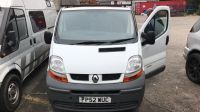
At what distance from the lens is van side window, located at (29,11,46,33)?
6.61 metres

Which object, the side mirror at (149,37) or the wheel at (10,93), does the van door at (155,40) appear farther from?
the wheel at (10,93)

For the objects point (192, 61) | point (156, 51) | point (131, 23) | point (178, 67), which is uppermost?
point (131, 23)

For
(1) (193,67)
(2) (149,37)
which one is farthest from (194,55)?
(2) (149,37)

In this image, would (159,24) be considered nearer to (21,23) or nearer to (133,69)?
(133,69)

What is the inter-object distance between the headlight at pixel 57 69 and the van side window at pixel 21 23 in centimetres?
161

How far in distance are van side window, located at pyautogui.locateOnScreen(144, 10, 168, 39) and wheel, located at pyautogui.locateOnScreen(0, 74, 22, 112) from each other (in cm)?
294

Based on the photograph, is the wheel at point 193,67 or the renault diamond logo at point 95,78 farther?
the wheel at point 193,67

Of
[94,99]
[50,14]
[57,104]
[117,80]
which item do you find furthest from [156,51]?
[50,14]

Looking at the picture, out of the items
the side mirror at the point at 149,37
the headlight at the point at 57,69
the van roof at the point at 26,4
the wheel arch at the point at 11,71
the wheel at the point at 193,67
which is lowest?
the wheel at the point at 193,67

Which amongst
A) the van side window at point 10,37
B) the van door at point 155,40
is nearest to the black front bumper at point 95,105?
the van side window at point 10,37

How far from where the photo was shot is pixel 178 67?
25.7 feet

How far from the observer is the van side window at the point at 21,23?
5.53 meters

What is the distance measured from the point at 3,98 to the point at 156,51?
322cm

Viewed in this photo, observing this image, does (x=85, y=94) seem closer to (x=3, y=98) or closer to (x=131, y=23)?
(x=3, y=98)
